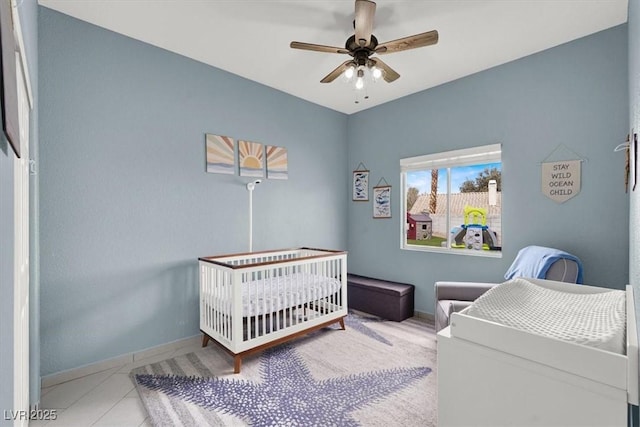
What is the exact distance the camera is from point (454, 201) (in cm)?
329

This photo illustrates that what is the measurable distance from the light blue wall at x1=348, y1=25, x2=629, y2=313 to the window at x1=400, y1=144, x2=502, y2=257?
10 centimetres

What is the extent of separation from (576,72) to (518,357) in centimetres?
268

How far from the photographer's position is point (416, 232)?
3613 mm

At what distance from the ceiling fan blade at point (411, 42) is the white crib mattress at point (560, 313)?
151 centimetres

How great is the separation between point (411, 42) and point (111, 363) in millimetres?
3152

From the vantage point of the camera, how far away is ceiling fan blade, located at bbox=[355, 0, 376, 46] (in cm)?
169

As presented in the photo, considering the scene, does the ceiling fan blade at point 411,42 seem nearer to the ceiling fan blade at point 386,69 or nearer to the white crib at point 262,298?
the ceiling fan blade at point 386,69

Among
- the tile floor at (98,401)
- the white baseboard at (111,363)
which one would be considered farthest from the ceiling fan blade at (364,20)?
the white baseboard at (111,363)

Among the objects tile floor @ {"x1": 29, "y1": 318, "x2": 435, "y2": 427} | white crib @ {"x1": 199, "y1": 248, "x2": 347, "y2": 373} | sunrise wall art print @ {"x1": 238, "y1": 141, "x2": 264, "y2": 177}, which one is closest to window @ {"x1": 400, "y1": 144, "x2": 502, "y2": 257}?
white crib @ {"x1": 199, "y1": 248, "x2": 347, "y2": 373}

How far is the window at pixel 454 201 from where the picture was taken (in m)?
2.95

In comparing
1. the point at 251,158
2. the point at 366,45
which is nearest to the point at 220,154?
the point at 251,158

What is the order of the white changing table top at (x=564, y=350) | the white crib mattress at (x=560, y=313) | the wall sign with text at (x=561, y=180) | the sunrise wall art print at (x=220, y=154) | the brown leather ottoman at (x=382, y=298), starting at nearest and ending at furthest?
1. the white changing table top at (x=564, y=350)
2. the white crib mattress at (x=560, y=313)
3. the wall sign with text at (x=561, y=180)
4. the sunrise wall art print at (x=220, y=154)
5. the brown leather ottoman at (x=382, y=298)

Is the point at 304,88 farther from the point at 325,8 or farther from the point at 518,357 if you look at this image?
the point at 518,357

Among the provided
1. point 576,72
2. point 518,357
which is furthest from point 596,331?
point 576,72
